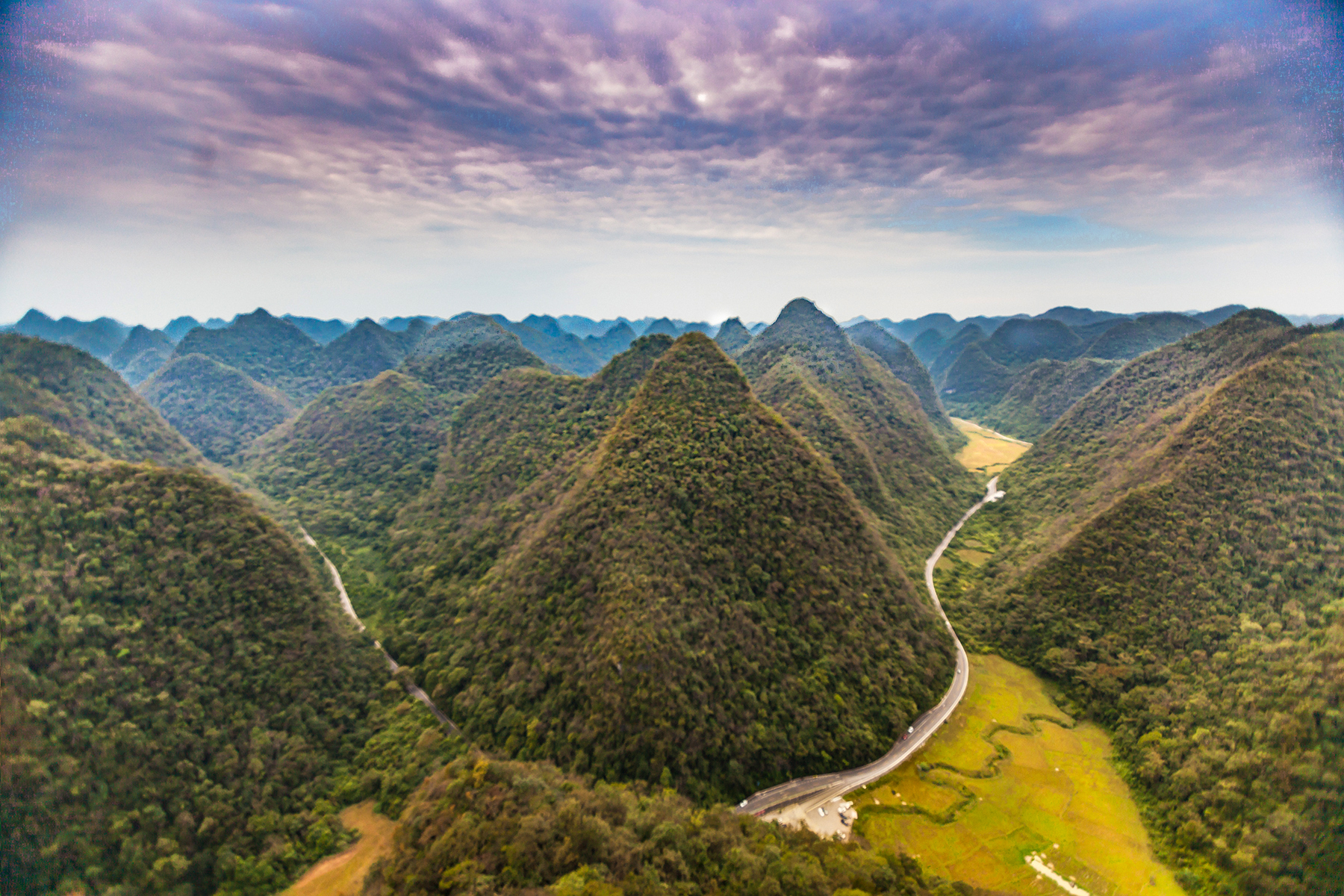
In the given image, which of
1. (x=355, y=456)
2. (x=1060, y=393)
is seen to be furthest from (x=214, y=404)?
(x=1060, y=393)

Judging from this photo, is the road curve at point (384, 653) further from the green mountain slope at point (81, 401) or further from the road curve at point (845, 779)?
the road curve at point (845, 779)

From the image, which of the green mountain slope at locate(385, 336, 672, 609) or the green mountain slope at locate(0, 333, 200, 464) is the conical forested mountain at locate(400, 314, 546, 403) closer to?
the green mountain slope at locate(385, 336, 672, 609)

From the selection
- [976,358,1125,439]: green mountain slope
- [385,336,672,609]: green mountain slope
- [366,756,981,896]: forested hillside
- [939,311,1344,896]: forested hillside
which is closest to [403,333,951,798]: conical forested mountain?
[385,336,672,609]: green mountain slope

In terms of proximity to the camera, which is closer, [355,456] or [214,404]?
[355,456]

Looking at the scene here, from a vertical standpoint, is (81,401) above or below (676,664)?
above

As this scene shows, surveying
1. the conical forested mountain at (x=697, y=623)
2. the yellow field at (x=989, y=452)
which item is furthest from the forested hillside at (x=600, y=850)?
the yellow field at (x=989, y=452)

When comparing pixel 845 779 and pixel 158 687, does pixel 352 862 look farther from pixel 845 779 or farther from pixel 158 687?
pixel 845 779

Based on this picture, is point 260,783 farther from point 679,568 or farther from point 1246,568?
point 1246,568
